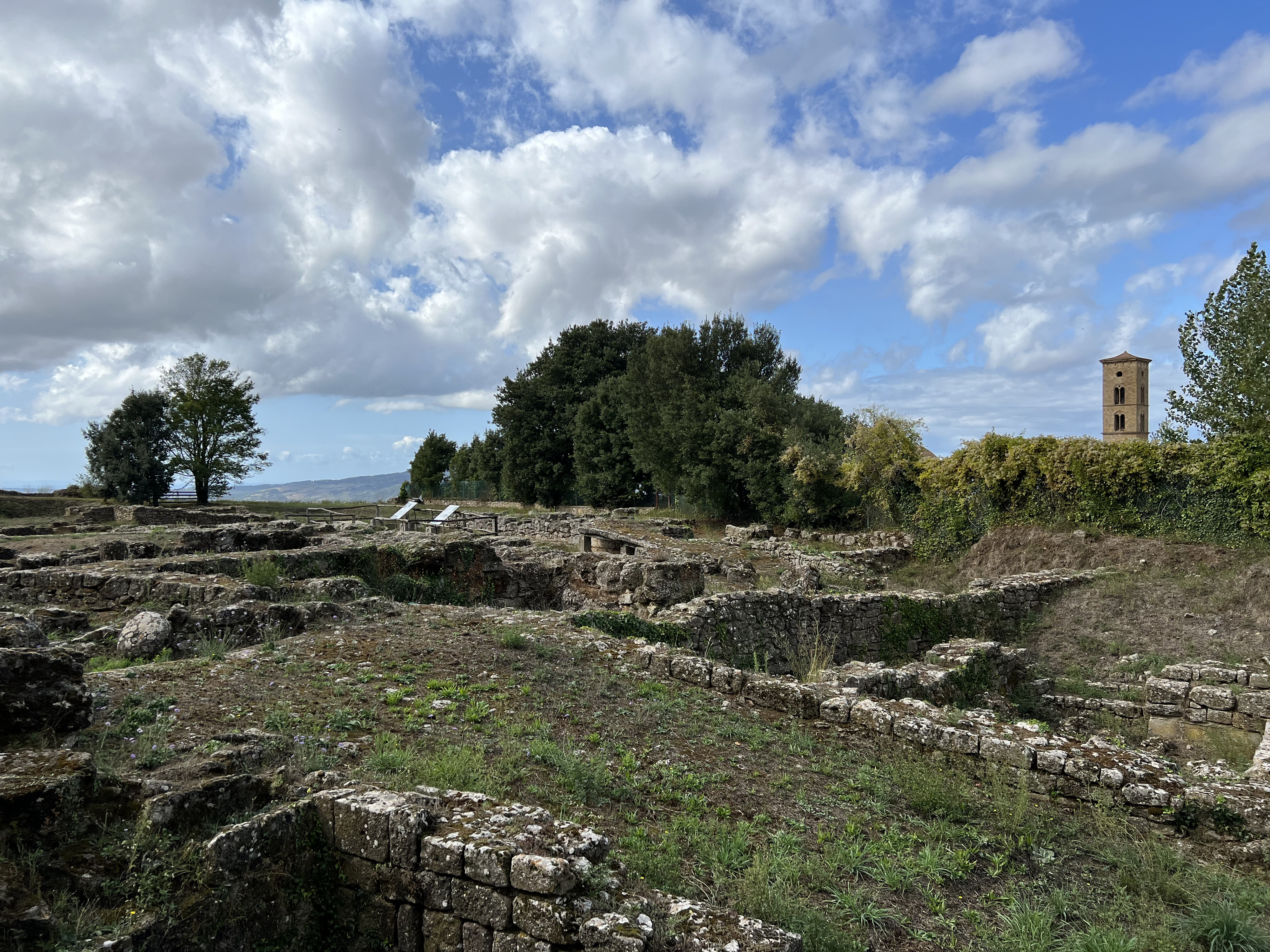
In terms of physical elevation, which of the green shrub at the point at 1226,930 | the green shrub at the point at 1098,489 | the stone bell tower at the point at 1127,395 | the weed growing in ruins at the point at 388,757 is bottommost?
the green shrub at the point at 1226,930

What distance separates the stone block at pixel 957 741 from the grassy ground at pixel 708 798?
25cm

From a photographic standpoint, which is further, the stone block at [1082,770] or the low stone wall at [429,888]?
the stone block at [1082,770]

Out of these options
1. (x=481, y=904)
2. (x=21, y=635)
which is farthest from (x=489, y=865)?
(x=21, y=635)

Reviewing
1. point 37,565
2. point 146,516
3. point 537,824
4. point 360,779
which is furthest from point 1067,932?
point 146,516

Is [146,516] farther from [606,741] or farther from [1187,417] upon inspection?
[1187,417]

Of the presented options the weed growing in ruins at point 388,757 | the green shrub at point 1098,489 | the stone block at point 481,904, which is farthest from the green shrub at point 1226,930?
the green shrub at point 1098,489

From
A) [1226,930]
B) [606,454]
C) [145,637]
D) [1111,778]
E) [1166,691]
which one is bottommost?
[1166,691]

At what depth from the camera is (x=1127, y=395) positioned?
253 feet

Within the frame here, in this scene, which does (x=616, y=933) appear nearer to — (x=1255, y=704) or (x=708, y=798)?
(x=708, y=798)

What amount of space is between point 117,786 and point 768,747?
15.1 ft

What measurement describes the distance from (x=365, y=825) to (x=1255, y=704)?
10538 millimetres

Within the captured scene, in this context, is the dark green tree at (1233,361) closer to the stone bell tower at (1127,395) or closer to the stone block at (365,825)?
the stone block at (365,825)

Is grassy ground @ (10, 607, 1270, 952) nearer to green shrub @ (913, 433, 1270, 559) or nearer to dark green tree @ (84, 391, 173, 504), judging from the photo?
green shrub @ (913, 433, 1270, 559)

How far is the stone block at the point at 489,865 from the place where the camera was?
3.27 metres
